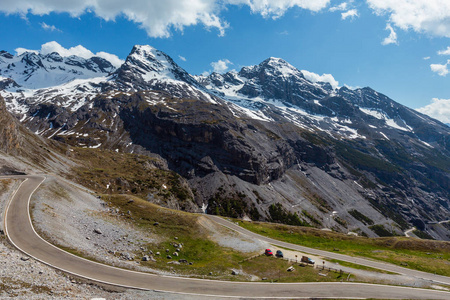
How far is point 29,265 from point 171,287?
15436mm

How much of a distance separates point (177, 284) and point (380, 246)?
64.1 m

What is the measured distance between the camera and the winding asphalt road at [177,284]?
2819 cm

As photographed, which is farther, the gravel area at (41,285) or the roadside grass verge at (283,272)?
the roadside grass verge at (283,272)

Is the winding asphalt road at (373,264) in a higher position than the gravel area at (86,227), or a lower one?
higher

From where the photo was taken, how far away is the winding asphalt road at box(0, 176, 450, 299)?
28188mm

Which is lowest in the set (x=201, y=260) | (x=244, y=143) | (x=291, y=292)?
(x=201, y=260)

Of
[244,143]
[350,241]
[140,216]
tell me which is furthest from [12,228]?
[244,143]

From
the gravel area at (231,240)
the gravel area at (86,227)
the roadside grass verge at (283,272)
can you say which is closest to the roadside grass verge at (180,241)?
the gravel area at (231,240)

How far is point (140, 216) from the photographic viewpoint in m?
54.0

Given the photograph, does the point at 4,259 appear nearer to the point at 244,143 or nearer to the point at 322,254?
the point at 322,254

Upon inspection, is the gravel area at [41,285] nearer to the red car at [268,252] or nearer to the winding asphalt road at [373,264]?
the red car at [268,252]

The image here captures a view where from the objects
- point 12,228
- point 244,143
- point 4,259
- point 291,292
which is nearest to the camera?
point 4,259

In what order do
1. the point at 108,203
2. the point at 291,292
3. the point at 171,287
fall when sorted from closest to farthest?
1. the point at 171,287
2. the point at 291,292
3. the point at 108,203

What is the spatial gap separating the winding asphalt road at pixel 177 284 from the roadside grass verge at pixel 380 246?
16.8m
